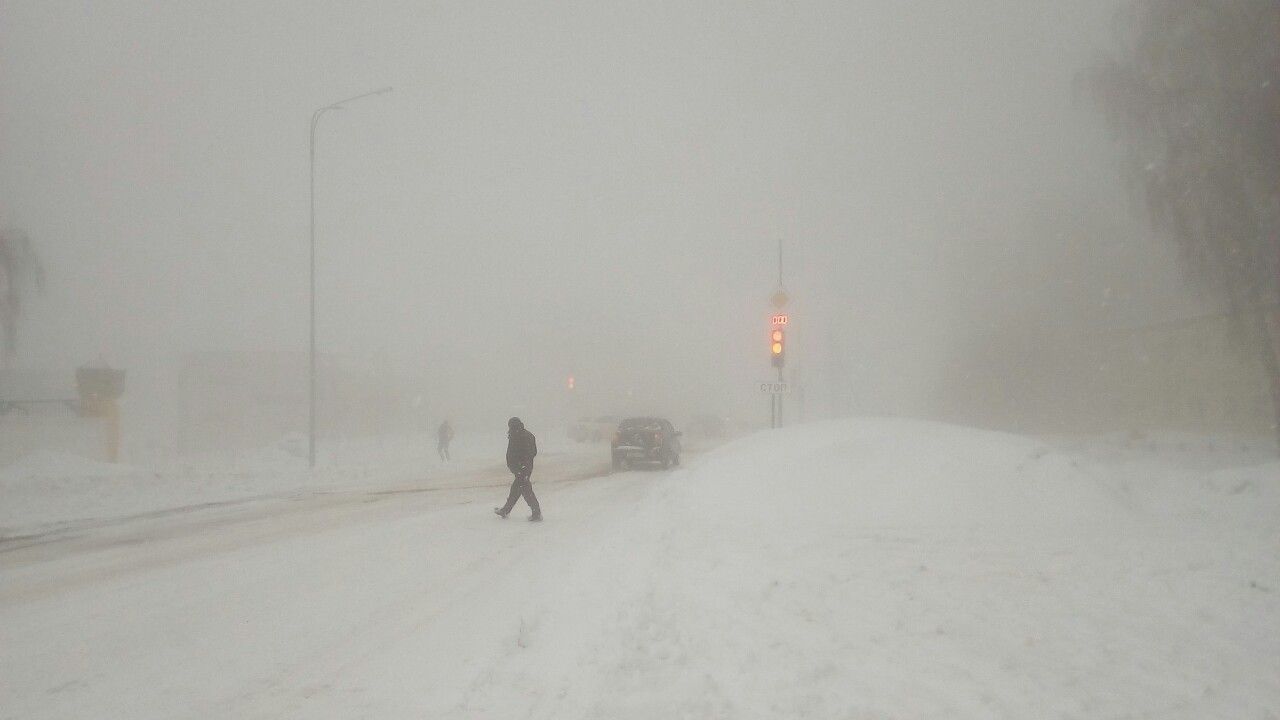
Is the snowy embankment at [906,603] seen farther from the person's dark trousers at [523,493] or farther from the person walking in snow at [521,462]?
the person walking in snow at [521,462]

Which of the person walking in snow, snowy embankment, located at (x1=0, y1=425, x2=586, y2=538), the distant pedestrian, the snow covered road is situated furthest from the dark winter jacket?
the distant pedestrian

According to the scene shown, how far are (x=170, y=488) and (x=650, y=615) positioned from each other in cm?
1625

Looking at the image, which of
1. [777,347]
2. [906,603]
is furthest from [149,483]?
[906,603]

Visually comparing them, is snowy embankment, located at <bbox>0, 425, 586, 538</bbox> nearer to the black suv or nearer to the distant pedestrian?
the distant pedestrian

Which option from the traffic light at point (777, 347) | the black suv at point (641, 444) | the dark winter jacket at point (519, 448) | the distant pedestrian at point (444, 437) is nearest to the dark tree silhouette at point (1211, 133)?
the traffic light at point (777, 347)

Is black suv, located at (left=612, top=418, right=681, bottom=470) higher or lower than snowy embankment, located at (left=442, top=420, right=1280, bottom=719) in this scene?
lower

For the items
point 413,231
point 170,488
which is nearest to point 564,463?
point 170,488

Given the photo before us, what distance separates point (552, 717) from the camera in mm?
4523

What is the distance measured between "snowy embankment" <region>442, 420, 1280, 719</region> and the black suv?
11351mm

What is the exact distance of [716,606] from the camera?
265 inches

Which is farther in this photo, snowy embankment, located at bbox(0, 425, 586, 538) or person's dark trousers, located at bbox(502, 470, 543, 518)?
snowy embankment, located at bbox(0, 425, 586, 538)

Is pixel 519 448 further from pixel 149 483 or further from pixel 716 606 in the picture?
pixel 149 483

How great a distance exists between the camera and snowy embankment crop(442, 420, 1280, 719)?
16.3 feet

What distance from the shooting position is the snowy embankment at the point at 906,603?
4.96 m
